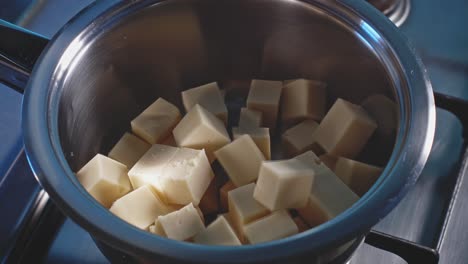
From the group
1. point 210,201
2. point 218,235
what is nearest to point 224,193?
point 210,201

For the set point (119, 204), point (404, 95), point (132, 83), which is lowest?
point (119, 204)

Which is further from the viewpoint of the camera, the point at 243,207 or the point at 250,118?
the point at 250,118

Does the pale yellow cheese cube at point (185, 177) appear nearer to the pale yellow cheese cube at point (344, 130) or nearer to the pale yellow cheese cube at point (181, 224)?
the pale yellow cheese cube at point (181, 224)

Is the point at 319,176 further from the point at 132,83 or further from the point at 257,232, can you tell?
the point at 132,83

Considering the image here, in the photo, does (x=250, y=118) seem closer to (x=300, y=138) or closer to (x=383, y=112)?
(x=300, y=138)

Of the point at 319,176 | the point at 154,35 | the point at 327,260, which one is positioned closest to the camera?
the point at 327,260

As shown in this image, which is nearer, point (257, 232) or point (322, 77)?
point (257, 232)

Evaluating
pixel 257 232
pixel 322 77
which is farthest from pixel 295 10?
pixel 257 232

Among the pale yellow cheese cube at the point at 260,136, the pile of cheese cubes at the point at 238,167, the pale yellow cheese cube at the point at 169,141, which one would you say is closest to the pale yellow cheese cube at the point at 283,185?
the pile of cheese cubes at the point at 238,167
